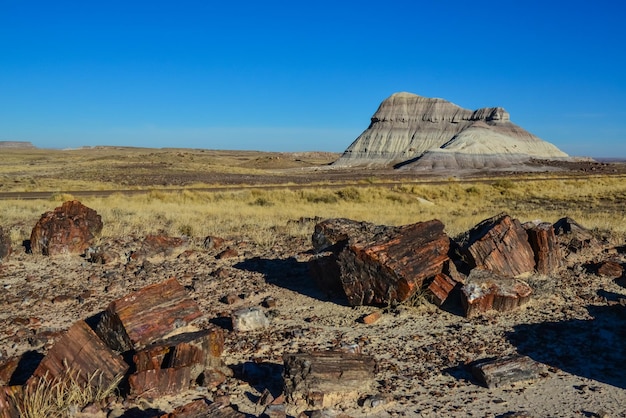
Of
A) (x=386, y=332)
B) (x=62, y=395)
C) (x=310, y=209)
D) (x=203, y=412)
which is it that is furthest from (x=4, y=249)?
(x=310, y=209)

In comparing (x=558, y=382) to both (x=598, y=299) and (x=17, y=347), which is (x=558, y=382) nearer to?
(x=598, y=299)

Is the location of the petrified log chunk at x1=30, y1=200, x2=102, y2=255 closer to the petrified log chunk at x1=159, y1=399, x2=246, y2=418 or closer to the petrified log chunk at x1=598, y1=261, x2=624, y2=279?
the petrified log chunk at x1=159, y1=399, x2=246, y2=418

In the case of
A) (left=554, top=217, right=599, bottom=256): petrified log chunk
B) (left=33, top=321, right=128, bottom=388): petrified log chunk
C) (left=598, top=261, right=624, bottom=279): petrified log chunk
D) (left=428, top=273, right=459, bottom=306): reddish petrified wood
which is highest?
(left=554, top=217, right=599, bottom=256): petrified log chunk

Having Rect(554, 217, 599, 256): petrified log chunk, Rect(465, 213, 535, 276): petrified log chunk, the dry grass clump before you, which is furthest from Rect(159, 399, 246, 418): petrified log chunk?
Rect(554, 217, 599, 256): petrified log chunk

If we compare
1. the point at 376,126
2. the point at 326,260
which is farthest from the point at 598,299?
the point at 376,126

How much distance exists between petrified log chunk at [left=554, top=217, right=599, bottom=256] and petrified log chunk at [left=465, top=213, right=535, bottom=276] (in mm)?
1754

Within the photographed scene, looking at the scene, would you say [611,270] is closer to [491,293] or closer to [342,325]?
[491,293]

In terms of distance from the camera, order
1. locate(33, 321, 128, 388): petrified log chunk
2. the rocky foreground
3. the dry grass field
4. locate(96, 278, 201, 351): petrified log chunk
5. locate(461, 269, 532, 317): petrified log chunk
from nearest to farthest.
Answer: the rocky foreground, locate(33, 321, 128, 388): petrified log chunk, locate(96, 278, 201, 351): petrified log chunk, locate(461, 269, 532, 317): petrified log chunk, the dry grass field

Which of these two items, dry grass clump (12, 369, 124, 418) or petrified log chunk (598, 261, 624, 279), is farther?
petrified log chunk (598, 261, 624, 279)

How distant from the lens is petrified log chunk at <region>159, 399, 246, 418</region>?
4066 mm

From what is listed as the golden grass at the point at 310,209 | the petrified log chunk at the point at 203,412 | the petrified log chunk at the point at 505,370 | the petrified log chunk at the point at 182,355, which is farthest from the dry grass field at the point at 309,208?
the petrified log chunk at the point at 203,412

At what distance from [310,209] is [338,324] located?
1399cm

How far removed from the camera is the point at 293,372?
4.80 meters

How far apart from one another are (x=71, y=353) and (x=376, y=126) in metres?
98.9
